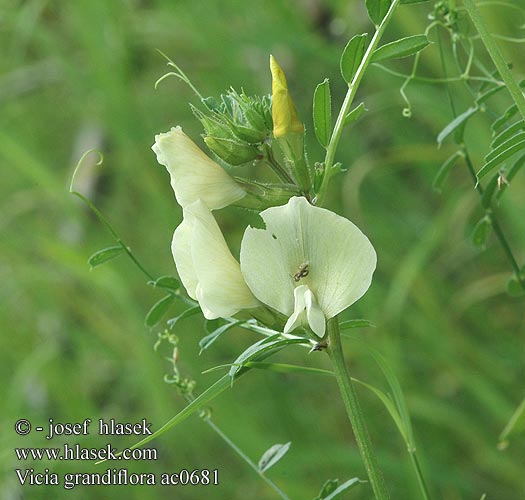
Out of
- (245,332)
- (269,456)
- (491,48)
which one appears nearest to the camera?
(491,48)

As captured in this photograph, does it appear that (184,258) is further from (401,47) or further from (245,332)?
(245,332)

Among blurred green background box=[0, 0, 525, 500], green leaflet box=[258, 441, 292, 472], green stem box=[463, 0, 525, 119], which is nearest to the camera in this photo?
green stem box=[463, 0, 525, 119]

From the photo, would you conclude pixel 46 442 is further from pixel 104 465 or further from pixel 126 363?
pixel 126 363

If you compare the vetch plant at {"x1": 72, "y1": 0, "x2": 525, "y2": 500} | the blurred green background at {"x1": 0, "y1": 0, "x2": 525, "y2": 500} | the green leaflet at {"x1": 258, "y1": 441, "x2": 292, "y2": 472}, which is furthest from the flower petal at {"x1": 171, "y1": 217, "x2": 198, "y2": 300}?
the blurred green background at {"x1": 0, "y1": 0, "x2": 525, "y2": 500}

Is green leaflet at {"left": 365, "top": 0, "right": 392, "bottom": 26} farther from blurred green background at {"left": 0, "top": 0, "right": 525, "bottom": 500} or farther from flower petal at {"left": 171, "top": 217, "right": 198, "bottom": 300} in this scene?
blurred green background at {"left": 0, "top": 0, "right": 525, "bottom": 500}

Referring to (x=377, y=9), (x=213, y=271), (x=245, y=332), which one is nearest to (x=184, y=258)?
(x=213, y=271)

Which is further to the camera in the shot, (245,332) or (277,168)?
(245,332)
